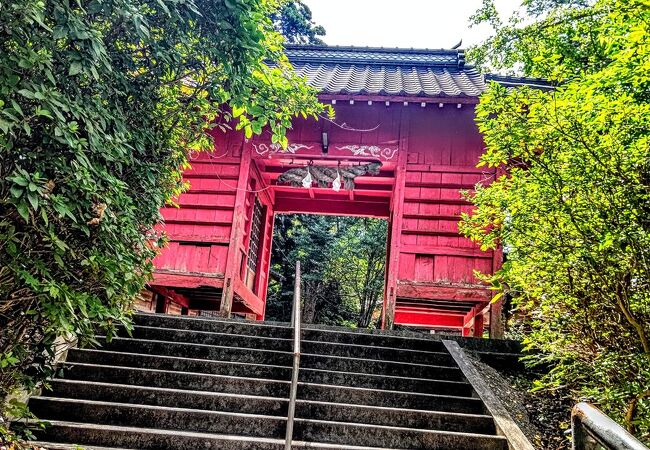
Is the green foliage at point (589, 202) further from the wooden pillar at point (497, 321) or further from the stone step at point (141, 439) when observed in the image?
the wooden pillar at point (497, 321)

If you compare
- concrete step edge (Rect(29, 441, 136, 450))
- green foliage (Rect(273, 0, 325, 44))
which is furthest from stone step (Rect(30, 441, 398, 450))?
green foliage (Rect(273, 0, 325, 44))

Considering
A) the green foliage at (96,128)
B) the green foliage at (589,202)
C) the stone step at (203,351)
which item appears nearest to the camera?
the green foliage at (96,128)

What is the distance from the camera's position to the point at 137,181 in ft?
12.3

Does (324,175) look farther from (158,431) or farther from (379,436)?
(158,431)

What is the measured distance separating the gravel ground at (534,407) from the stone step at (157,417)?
2420 mm

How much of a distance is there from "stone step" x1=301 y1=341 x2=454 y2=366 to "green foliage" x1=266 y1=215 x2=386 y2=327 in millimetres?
9666

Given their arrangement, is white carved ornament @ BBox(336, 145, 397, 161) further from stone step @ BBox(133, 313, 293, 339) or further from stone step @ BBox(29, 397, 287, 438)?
stone step @ BBox(29, 397, 287, 438)

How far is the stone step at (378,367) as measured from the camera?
519 centimetres

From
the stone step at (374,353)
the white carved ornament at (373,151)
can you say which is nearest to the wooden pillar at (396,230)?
the white carved ornament at (373,151)

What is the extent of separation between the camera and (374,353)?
5.53 m

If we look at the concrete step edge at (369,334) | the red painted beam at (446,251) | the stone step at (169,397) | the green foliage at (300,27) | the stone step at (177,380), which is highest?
the green foliage at (300,27)

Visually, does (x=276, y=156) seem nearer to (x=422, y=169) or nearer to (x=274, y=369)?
(x=422, y=169)

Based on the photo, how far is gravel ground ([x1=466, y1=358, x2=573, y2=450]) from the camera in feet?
13.9

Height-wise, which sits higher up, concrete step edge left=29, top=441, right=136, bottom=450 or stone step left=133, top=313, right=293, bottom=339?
stone step left=133, top=313, right=293, bottom=339
